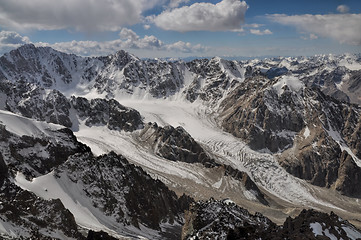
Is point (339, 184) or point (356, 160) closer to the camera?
point (339, 184)

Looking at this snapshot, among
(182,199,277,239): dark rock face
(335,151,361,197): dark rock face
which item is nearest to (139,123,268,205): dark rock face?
(335,151,361,197): dark rock face

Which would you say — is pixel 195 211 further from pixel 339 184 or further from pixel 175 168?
pixel 339 184

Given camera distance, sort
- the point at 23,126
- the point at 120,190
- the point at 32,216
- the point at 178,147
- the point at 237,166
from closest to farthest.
→ the point at 32,216 → the point at 120,190 → the point at 23,126 → the point at 237,166 → the point at 178,147

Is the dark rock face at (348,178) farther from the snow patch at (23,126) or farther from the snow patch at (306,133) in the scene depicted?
the snow patch at (23,126)

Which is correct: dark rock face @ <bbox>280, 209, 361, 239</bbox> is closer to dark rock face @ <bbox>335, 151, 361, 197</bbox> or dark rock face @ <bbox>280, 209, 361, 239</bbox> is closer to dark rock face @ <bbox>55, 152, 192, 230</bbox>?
dark rock face @ <bbox>55, 152, 192, 230</bbox>

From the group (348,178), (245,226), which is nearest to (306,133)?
(348,178)

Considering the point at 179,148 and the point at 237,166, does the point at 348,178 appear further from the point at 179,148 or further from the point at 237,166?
the point at 179,148

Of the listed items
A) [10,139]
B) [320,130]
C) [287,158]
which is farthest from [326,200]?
[10,139]
